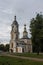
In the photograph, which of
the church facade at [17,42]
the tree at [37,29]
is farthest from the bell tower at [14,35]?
the tree at [37,29]

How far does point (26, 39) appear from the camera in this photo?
12650 centimetres

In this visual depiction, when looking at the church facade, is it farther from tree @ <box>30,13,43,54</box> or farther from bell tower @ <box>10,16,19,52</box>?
tree @ <box>30,13,43,54</box>

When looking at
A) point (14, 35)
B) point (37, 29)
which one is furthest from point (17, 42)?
point (37, 29)

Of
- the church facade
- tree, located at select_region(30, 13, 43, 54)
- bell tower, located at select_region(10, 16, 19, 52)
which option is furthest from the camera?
the church facade

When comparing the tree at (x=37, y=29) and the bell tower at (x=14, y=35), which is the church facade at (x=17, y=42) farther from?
the tree at (x=37, y=29)

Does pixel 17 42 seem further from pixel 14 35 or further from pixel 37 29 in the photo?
pixel 37 29

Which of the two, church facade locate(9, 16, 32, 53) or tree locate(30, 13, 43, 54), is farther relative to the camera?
church facade locate(9, 16, 32, 53)

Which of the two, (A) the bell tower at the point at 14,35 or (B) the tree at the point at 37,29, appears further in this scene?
(A) the bell tower at the point at 14,35

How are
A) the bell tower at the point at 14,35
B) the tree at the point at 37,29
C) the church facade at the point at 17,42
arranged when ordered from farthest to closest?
the church facade at the point at 17,42
the bell tower at the point at 14,35
the tree at the point at 37,29

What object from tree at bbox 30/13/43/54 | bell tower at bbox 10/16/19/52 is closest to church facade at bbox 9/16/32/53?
bell tower at bbox 10/16/19/52

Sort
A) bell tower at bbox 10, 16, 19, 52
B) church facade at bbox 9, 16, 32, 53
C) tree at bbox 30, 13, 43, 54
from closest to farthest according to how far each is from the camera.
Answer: tree at bbox 30, 13, 43, 54, bell tower at bbox 10, 16, 19, 52, church facade at bbox 9, 16, 32, 53

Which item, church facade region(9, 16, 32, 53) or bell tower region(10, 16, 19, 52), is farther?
church facade region(9, 16, 32, 53)

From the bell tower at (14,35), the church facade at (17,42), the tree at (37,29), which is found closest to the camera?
the tree at (37,29)

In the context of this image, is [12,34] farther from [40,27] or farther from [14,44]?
[40,27]
